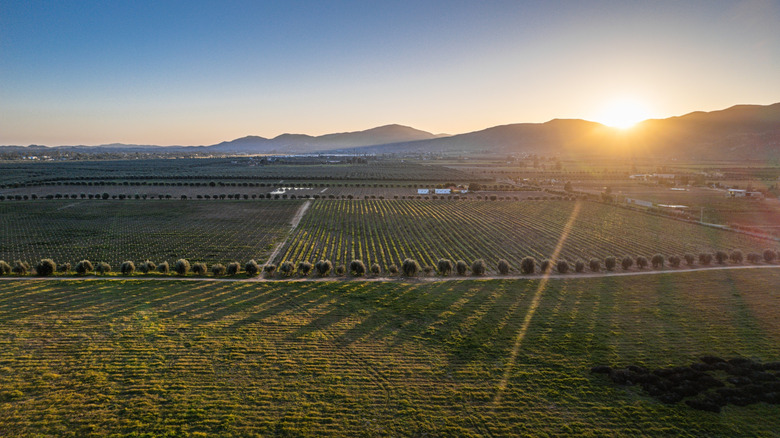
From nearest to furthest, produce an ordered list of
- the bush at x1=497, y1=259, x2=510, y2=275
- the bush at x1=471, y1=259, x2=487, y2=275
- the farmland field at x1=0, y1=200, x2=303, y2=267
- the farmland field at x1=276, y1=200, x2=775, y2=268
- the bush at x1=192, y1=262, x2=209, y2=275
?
the bush at x1=192, y1=262, x2=209, y2=275, the bush at x1=471, y1=259, x2=487, y2=275, the bush at x1=497, y1=259, x2=510, y2=275, the farmland field at x1=0, y1=200, x2=303, y2=267, the farmland field at x1=276, y1=200, x2=775, y2=268

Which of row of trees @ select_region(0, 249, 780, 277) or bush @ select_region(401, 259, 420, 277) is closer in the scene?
row of trees @ select_region(0, 249, 780, 277)

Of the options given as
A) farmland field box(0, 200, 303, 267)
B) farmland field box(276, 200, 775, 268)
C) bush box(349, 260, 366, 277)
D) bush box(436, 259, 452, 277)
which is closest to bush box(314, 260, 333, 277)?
bush box(349, 260, 366, 277)

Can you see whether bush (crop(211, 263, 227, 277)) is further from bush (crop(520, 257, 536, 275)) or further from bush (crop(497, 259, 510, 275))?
bush (crop(520, 257, 536, 275))

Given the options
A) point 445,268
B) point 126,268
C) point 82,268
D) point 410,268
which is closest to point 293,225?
point 126,268

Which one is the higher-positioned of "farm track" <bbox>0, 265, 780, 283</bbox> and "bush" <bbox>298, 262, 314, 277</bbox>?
"bush" <bbox>298, 262, 314, 277</bbox>

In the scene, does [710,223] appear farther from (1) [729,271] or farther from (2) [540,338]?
(2) [540,338]

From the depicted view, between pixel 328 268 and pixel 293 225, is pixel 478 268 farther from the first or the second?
pixel 293 225
